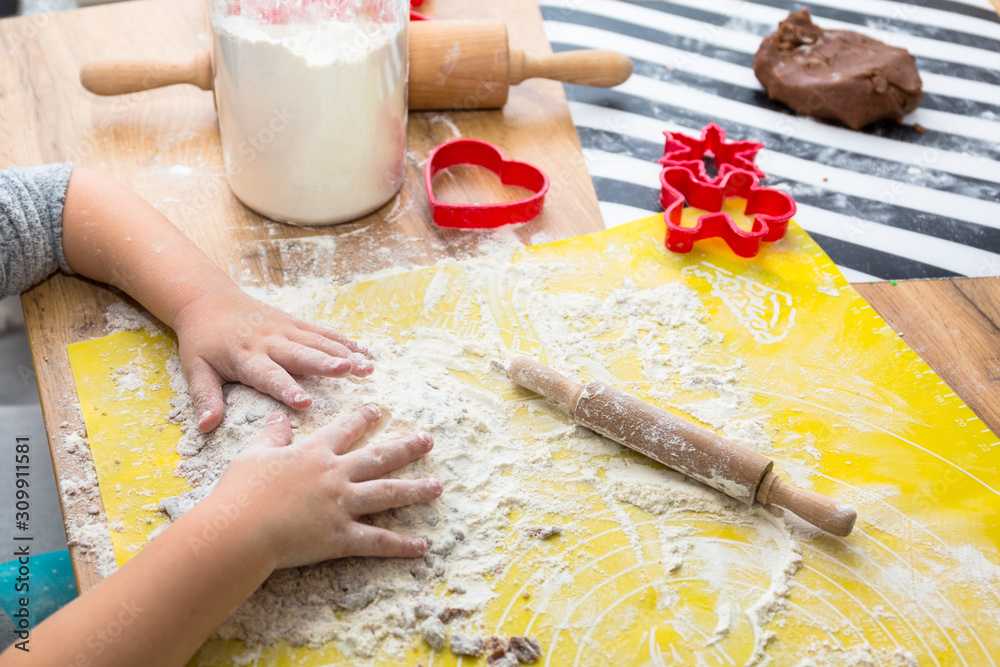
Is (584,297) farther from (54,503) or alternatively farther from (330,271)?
(54,503)

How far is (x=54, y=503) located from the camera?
0.91 m

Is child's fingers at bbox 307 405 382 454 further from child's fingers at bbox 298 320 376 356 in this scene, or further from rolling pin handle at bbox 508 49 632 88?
rolling pin handle at bbox 508 49 632 88

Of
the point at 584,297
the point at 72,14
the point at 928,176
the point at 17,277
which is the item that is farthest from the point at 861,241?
the point at 72,14

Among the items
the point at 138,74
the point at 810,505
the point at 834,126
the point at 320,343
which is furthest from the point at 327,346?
the point at 834,126

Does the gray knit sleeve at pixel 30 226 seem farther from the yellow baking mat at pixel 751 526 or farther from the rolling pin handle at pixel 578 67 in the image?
the rolling pin handle at pixel 578 67

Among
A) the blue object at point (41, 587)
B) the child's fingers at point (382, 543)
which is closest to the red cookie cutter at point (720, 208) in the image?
the child's fingers at point (382, 543)

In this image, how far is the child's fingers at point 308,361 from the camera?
0.71 meters

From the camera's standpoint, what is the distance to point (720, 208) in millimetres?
1019

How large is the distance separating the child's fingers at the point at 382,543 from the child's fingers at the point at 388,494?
0.02 meters

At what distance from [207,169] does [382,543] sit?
620 mm

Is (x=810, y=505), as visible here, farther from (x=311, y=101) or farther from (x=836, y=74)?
(x=836, y=74)

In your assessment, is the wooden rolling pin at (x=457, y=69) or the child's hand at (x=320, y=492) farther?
the wooden rolling pin at (x=457, y=69)

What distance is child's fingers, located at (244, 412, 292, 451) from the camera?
25.8 inches

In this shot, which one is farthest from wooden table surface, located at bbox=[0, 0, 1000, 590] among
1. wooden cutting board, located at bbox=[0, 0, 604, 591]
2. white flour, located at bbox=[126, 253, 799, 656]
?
white flour, located at bbox=[126, 253, 799, 656]
